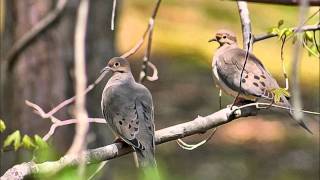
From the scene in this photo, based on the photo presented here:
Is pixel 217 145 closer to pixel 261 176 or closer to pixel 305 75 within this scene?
pixel 261 176

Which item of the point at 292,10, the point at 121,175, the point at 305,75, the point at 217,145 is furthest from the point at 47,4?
the point at 292,10

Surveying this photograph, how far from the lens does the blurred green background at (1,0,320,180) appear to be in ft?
37.3

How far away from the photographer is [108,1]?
7.93 meters

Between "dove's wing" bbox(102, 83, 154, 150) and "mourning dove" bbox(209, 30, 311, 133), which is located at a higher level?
"mourning dove" bbox(209, 30, 311, 133)

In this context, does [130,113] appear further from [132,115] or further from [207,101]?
[207,101]

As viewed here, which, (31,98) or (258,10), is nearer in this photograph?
(31,98)

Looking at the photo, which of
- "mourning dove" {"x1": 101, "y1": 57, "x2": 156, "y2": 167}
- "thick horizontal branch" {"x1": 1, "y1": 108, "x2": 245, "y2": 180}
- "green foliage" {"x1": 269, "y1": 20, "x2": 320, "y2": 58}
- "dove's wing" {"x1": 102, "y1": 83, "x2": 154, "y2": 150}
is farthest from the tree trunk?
"green foliage" {"x1": 269, "y1": 20, "x2": 320, "y2": 58}

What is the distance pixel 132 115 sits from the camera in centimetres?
447

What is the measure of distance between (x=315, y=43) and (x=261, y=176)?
7.51 metres

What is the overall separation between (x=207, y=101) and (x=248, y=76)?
9297 mm

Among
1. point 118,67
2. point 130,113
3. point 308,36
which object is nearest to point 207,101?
point 118,67

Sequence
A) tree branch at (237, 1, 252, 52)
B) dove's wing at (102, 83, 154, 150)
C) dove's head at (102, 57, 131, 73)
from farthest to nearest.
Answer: dove's head at (102, 57, 131, 73) < dove's wing at (102, 83, 154, 150) < tree branch at (237, 1, 252, 52)

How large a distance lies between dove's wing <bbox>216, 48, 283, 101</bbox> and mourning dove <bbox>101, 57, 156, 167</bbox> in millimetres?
447

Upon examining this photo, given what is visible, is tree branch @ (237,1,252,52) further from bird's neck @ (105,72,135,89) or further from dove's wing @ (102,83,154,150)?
bird's neck @ (105,72,135,89)
